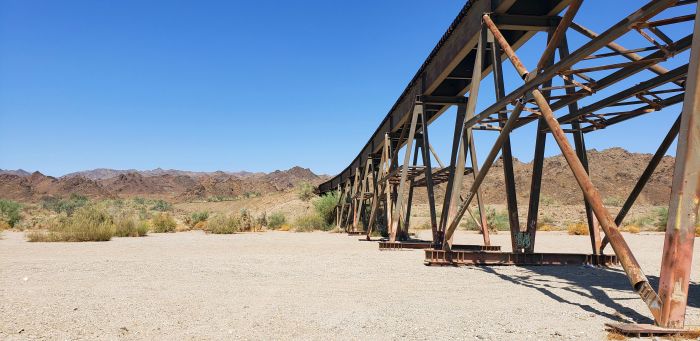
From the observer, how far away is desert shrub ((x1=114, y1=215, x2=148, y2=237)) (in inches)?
795

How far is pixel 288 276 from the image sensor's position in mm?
8094

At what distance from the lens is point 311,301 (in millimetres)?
5793

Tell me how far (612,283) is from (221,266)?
673 centimetres

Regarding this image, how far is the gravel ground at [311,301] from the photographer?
435 centimetres

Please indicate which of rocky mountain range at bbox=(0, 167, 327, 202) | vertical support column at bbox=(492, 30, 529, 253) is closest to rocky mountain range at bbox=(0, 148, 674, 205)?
rocky mountain range at bbox=(0, 167, 327, 202)

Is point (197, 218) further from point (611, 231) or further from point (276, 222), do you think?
point (611, 231)

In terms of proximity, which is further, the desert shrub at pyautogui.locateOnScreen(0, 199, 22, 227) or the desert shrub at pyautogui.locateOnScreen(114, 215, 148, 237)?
the desert shrub at pyautogui.locateOnScreen(0, 199, 22, 227)

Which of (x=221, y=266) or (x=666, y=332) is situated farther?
(x=221, y=266)

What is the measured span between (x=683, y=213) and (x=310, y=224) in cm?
2617

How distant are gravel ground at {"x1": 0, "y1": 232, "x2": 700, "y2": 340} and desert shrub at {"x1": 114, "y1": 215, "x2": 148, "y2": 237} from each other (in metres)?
11.1

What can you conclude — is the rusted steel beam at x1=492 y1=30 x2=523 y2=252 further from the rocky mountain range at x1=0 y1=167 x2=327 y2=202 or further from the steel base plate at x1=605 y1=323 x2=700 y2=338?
the rocky mountain range at x1=0 y1=167 x2=327 y2=202

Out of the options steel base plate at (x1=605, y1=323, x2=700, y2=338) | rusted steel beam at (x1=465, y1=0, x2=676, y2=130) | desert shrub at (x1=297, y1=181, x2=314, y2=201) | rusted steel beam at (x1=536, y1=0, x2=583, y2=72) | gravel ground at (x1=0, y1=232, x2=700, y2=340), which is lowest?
gravel ground at (x1=0, y1=232, x2=700, y2=340)

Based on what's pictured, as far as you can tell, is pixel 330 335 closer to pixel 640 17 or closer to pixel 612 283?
pixel 640 17

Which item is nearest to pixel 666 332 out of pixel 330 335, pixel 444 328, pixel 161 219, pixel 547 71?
pixel 444 328
